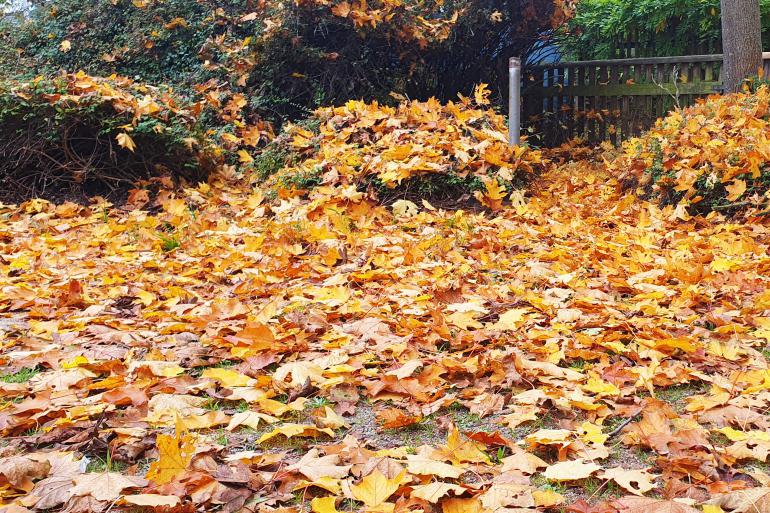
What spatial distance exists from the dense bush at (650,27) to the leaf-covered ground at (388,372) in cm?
633

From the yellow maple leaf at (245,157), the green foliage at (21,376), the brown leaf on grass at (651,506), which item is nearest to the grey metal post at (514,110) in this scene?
the yellow maple leaf at (245,157)

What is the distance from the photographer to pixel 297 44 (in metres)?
7.53

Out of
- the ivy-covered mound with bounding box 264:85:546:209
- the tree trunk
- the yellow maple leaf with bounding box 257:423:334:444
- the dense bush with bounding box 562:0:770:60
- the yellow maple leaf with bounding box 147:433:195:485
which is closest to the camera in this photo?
the yellow maple leaf with bounding box 147:433:195:485

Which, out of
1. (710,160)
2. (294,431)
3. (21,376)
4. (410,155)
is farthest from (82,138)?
(294,431)

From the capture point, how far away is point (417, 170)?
5.73 meters

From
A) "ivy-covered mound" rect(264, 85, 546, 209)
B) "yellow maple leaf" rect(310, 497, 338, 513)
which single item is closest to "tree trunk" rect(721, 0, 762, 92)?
"ivy-covered mound" rect(264, 85, 546, 209)

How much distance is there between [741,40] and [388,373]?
6868 millimetres

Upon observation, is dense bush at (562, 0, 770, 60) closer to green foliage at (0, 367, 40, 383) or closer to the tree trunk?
the tree trunk

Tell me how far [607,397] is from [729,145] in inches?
141

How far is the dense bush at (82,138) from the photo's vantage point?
612 cm

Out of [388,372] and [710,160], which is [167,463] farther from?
[710,160]

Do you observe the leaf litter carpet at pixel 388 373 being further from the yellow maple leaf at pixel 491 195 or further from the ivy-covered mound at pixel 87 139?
the ivy-covered mound at pixel 87 139

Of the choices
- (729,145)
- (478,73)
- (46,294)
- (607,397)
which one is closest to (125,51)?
(478,73)

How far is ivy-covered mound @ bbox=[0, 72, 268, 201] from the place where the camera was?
20.1 ft
